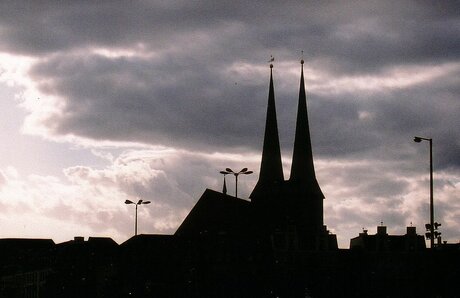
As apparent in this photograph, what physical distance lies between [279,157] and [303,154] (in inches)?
127

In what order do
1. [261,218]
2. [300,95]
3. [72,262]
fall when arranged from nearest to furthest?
1. [300,95]
2. [261,218]
3. [72,262]

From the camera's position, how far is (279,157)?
125688 mm

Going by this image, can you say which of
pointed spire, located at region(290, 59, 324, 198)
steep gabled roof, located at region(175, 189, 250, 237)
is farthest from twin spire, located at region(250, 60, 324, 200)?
steep gabled roof, located at region(175, 189, 250, 237)

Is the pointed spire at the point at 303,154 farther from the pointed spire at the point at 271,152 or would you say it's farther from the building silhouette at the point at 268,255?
the pointed spire at the point at 271,152

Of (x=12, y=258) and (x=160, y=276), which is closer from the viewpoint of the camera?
(x=160, y=276)

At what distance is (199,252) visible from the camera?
117188 millimetres

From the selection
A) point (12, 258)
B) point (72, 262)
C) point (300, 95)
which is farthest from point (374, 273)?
point (12, 258)

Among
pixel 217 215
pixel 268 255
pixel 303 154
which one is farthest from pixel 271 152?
pixel 268 255

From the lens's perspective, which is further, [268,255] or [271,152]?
[268,255]

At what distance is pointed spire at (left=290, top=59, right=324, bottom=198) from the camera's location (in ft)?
407

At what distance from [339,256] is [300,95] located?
25137mm

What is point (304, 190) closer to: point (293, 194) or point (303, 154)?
point (293, 194)

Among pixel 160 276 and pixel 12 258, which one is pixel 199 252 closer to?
pixel 160 276

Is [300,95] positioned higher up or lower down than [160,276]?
higher up
